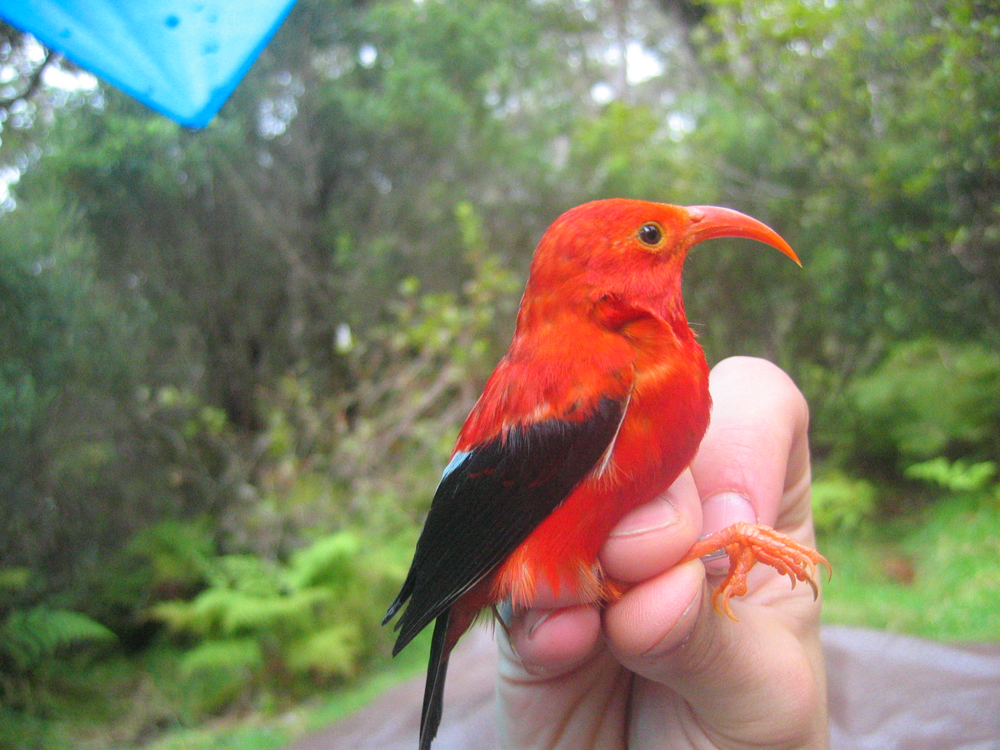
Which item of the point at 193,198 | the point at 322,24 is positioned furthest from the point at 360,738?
the point at 322,24

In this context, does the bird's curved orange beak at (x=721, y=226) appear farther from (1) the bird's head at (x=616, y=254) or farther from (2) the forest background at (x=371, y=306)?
(2) the forest background at (x=371, y=306)

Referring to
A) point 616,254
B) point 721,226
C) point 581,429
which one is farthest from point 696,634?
point 721,226

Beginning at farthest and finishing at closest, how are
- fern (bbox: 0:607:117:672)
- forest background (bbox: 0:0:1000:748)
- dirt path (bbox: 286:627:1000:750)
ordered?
forest background (bbox: 0:0:1000:748) < fern (bbox: 0:607:117:672) < dirt path (bbox: 286:627:1000:750)

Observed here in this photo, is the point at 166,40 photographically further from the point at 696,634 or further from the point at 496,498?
the point at 696,634

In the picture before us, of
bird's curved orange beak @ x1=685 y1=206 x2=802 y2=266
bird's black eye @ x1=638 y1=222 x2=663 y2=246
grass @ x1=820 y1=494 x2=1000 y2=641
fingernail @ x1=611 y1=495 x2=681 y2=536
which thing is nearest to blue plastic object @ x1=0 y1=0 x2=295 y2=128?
bird's black eye @ x1=638 y1=222 x2=663 y2=246

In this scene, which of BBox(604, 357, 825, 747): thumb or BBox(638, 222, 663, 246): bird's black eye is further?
BBox(638, 222, 663, 246): bird's black eye

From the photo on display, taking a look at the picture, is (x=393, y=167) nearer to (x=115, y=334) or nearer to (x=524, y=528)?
(x=115, y=334)

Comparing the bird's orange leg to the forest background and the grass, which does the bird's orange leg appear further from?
the grass
